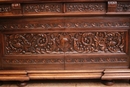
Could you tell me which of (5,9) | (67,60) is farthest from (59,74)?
(5,9)

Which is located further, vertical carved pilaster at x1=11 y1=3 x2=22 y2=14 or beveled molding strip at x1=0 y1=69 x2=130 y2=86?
beveled molding strip at x1=0 y1=69 x2=130 y2=86

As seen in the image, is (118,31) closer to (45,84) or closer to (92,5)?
(92,5)

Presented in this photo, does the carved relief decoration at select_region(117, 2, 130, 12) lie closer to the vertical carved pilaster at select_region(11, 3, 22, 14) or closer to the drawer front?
the drawer front

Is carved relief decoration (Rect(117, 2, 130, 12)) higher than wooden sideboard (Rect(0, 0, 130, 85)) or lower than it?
higher

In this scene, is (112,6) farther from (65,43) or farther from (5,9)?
(5,9)

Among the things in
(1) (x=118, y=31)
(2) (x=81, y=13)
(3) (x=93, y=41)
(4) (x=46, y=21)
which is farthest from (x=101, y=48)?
(4) (x=46, y=21)

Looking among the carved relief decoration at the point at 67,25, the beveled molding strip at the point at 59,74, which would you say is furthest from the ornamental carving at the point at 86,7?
the beveled molding strip at the point at 59,74

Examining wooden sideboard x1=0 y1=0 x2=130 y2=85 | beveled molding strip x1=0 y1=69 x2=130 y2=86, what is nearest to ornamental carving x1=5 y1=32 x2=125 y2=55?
wooden sideboard x1=0 y1=0 x2=130 y2=85

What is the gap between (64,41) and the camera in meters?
1.54

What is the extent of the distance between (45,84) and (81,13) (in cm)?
73

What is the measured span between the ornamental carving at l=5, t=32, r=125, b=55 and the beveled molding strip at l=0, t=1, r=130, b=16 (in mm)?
185

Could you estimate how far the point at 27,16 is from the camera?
4.83 ft

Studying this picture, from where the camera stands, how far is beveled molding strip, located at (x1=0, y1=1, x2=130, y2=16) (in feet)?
4.66

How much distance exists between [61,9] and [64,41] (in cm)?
27
